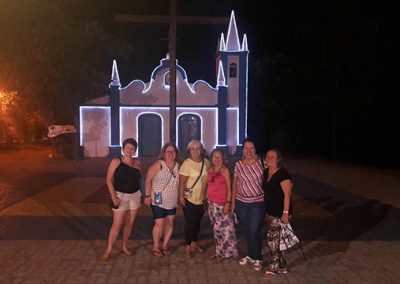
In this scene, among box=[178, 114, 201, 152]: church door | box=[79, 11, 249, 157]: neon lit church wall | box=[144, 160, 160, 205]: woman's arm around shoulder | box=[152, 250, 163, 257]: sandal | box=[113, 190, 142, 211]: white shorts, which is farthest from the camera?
box=[178, 114, 201, 152]: church door

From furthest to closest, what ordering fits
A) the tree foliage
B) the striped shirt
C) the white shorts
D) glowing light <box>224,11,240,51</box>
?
glowing light <box>224,11,240,51</box> → the tree foliage → the white shorts → the striped shirt

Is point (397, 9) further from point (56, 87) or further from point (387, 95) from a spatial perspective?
point (56, 87)

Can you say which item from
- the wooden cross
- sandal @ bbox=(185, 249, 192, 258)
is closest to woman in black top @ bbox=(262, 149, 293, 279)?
sandal @ bbox=(185, 249, 192, 258)

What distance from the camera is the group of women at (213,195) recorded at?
21.0ft

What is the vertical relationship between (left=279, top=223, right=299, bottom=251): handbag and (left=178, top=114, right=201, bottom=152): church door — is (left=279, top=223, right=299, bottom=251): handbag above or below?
below

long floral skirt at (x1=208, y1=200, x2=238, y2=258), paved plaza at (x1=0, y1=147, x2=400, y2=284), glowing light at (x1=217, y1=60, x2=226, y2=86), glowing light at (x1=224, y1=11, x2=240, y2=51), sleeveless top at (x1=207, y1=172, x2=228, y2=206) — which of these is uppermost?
glowing light at (x1=224, y1=11, x2=240, y2=51)

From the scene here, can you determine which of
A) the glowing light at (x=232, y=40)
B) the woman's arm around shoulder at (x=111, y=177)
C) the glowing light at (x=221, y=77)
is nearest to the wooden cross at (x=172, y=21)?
the woman's arm around shoulder at (x=111, y=177)

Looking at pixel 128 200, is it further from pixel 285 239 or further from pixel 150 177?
pixel 285 239

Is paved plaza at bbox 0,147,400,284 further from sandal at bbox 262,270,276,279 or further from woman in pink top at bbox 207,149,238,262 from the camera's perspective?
woman in pink top at bbox 207,149,238,262

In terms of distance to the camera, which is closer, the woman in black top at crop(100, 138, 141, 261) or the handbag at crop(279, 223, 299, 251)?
the handbag at crop(279, 223, 299, 251)

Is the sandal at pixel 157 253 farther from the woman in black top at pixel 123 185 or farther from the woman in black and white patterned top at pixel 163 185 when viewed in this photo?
the woman in black top at pixel 123 185

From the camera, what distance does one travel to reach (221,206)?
6.89 meters

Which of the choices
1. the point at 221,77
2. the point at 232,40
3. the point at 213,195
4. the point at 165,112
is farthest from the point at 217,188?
the point at 232,40

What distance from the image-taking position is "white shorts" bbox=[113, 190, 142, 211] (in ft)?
22.6
